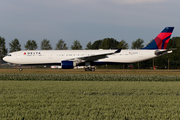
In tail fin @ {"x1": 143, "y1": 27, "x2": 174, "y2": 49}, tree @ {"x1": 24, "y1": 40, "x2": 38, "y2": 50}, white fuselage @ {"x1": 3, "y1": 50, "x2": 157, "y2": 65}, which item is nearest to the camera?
white fuselage @ {"x1": 3, "y1": 50, "x2": 157, "y2": 65}

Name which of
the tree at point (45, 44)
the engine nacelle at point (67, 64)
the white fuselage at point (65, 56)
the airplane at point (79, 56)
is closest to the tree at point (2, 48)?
the tree at point (45, 44)

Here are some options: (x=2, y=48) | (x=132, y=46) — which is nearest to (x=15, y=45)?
(x=2, y=48)

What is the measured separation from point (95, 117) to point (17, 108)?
262 centimetres

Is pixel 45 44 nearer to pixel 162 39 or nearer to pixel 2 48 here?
pixel 2 48

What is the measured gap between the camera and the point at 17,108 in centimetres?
716

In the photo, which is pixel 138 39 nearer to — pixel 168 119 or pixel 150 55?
pixel 150 55

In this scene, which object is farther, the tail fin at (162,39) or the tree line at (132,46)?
the tree line at (132,46)

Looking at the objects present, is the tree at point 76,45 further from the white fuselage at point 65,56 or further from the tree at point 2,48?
the white fuselage at point 65,56

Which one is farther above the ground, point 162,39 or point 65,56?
point 162,39

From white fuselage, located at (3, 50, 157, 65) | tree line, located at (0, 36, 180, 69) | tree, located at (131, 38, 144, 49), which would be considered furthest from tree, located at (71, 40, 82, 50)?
white fuselage, located at (3, 50, 157, 65)

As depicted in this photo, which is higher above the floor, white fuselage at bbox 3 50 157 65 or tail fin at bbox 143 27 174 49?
tail fin at bbox 143 27 174 49

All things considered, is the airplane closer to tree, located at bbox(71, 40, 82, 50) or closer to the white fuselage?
the white fuselage

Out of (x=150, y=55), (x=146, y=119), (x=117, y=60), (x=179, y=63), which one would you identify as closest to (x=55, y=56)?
(x=117, y=60)

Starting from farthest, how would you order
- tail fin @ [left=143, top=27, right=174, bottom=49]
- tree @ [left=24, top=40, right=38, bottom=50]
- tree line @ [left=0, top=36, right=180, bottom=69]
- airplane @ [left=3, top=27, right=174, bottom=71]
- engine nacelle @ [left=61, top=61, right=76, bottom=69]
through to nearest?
1. tree @ [left=24, top=40, right=38, bottom=50]
2. tree line @ [left=0, top=36, right=180, bottom=69]
3. tail fin @ [left=143, top=27, right=174, bottom=49]
4. airplane @ [left=3, top=27, right=174, bottom=71]
5. engine nacelle @ [left=61, top=61, right=76, bottom=69]
